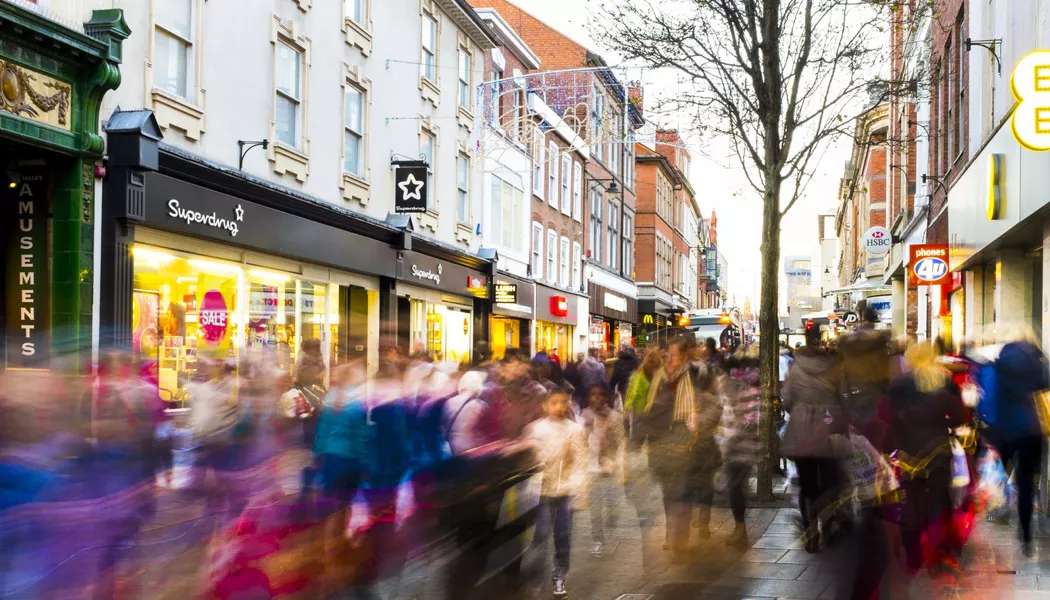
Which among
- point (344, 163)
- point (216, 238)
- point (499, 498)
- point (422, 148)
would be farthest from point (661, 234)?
point (499, 498)

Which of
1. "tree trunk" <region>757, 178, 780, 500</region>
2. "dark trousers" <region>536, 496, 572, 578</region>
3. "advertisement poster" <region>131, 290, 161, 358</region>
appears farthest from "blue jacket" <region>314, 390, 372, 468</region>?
"tree trunk" <region>757, 178, 780, 500</region>

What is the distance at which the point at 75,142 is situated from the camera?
12.2 meters

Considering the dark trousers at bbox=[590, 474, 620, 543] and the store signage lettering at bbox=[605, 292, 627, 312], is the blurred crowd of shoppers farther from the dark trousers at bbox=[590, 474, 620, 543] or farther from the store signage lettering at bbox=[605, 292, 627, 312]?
the store signage lettering at bbox=[605, 292, 627, 312]

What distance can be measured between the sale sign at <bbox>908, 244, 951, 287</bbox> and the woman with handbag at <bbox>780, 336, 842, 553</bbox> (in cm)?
1130

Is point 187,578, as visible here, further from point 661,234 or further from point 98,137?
point 661,234

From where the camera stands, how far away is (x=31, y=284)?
473 inches

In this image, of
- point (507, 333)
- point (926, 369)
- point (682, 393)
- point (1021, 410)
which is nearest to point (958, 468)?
point (926, 369)

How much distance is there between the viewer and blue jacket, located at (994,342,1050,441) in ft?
31.9

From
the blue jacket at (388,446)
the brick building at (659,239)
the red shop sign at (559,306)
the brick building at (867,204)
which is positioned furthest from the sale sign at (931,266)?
the brick building at (659,239)

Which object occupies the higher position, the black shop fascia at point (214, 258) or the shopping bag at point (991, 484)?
the black shop fascia at point (214, 258)

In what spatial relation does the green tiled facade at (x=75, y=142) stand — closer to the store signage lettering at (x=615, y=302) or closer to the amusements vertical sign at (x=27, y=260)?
the amusements vertical sign at (x=27, y=260)

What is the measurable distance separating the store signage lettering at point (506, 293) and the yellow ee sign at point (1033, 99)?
19.9 meters

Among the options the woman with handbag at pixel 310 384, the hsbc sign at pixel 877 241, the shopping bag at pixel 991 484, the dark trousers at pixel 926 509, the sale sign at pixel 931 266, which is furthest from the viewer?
the hsbc sign at pixel 877 241

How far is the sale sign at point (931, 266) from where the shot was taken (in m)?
19.5
